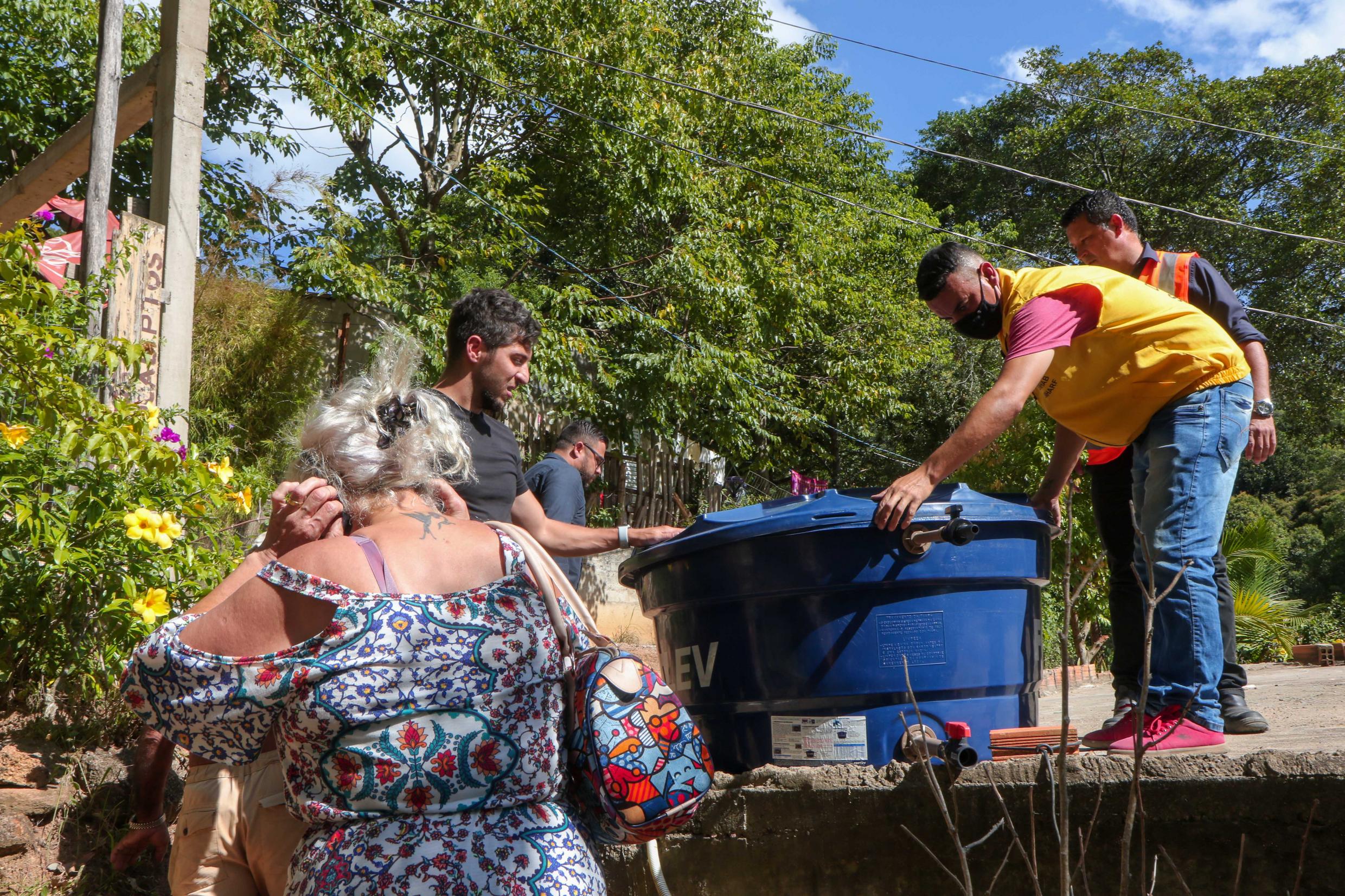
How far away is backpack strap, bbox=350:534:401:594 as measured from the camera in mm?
1500

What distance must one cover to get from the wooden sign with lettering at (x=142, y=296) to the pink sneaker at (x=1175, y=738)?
366 centimetres

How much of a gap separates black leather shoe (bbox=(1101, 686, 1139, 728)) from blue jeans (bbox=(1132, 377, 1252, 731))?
67 millimetres

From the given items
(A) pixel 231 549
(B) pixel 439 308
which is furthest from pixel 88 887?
(B) pixel 439 308

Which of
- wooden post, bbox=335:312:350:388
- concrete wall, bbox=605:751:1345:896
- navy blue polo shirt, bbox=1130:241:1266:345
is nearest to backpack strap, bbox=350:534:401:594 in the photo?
concrete wall, bbox=605:751:1345:896

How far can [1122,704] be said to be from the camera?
92.4 inches

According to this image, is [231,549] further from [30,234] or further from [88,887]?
[30,234]

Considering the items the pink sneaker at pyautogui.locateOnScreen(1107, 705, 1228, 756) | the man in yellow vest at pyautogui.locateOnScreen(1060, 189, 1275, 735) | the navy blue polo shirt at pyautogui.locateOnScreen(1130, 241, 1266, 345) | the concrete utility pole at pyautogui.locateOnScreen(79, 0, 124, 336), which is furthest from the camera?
the concrete utility pole at pyautogui.locateOnScreen(79, 0, 124, 336)

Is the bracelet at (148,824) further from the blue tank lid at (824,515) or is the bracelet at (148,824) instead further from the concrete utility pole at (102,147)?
the concrete utility pole at (102,147)

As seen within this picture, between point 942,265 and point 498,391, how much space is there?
4.29 feet

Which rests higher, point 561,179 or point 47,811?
point 561,179

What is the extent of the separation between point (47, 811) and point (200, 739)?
1.87 meters

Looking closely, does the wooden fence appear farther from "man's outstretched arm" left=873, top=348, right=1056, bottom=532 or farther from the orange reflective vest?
"man's outstretched arm" left=873, top=348, right=1056, bottom=532

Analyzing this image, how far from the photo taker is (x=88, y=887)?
282cm

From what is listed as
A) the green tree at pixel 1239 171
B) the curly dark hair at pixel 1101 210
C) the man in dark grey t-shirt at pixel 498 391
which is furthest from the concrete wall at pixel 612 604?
the green tree at pixel 1239 171
